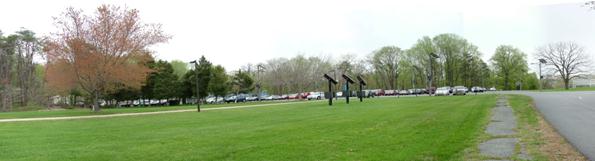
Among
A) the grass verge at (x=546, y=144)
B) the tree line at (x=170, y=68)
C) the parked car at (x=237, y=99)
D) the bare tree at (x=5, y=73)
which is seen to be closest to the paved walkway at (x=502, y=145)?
the grass verge at (x=546, y=144)

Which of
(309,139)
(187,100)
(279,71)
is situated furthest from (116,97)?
(309,139)

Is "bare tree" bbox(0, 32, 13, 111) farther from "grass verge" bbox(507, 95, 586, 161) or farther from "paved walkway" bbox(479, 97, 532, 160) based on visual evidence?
"grass verge" bbox(507, 95, 586, 161)

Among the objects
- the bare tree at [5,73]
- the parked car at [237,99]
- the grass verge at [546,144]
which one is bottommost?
the grass verge at [546,144]

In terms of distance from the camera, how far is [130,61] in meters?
43.6

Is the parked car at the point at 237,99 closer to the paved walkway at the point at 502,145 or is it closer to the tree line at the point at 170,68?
the tree line at the point at 170,68

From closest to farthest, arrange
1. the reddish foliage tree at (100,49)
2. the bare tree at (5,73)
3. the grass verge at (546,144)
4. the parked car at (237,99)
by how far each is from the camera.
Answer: the grass verge at (546,144) < the reddish foliage tree at (100,49) < the bare tree at (5,73) < the parked car at (237,99)

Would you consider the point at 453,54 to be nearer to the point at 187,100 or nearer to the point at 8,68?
the point at 187,100

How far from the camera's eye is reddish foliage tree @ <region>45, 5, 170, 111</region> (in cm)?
4022

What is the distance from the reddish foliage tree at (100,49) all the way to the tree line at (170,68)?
79mm

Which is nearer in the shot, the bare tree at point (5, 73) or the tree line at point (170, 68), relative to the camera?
the tree line at point (170, 68)

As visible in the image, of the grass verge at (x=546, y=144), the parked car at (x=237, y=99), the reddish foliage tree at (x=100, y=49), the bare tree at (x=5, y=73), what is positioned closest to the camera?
the grass verge at (x=546, y=144)

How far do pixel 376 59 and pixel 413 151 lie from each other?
96426 mm

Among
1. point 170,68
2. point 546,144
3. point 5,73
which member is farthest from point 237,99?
point 546,144

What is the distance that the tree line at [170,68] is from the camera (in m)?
41.1
